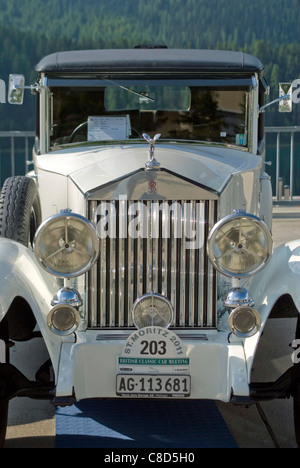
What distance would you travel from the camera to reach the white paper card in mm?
4523

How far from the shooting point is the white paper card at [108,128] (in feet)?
14.8

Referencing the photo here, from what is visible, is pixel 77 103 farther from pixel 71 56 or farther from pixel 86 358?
pixel 86 358

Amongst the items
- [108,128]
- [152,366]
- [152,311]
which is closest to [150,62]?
[108,128]

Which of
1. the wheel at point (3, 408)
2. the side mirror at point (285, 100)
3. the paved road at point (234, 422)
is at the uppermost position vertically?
the side mirror at point (285, 100)

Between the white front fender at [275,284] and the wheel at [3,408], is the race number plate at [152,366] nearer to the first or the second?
the white front fender at [275,284]

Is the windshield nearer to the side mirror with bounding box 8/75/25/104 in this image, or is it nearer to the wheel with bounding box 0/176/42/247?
the wheel with bounding box 0/176/42/247

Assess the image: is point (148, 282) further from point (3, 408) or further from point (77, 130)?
point (77, 130)

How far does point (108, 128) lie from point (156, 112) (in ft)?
1.42

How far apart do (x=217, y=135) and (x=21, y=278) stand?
180cm

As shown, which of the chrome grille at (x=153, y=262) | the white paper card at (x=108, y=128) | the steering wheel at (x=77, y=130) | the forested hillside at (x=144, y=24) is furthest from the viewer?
the forested hillside at (x=144, y=24)

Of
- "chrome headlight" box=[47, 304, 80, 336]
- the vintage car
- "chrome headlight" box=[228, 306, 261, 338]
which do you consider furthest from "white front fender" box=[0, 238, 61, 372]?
"chrome headlight" box=[228, 306, 261, 338]

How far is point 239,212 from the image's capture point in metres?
3.30

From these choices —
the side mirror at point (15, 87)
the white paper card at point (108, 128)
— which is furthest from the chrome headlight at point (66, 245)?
the side mirror at point (15, 87)

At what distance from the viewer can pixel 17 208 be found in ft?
14.6
